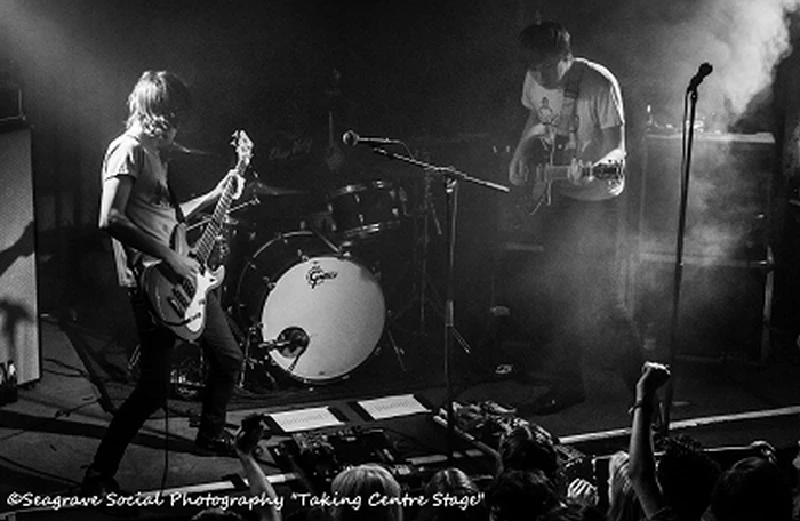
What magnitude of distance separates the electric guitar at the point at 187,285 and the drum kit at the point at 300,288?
3.75 ft

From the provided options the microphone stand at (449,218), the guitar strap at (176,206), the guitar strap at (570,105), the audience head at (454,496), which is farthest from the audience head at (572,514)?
the guitar strap at (570,105)

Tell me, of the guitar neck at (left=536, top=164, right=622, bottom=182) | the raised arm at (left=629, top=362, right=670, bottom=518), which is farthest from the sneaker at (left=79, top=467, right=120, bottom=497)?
the guitar neck at (left=536, top=164, right=622, bottom=182)

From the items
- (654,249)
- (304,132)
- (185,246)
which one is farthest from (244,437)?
(304,132)

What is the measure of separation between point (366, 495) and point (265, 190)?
4.36 metres

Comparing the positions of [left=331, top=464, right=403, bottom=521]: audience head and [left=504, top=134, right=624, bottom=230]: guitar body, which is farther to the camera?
[left=504, top=134, right=624, bottom=230]: guitar body

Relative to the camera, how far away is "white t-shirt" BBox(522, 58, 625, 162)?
8125 millimetres

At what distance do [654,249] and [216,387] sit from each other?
3.73 meters

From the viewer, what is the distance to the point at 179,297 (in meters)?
6.85

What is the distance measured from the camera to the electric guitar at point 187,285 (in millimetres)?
6734

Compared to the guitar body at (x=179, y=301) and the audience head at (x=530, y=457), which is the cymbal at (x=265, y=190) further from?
the audience head at (x=530, y=457)

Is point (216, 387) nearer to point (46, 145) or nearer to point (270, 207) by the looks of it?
point (270, 207)

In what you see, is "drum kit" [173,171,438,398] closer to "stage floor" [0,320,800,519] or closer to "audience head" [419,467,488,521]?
"stage floor" [0,320,800,519]

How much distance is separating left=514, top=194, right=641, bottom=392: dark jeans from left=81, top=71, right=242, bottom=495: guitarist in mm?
2711

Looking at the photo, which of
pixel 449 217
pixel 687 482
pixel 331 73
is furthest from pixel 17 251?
pixel 687 482
